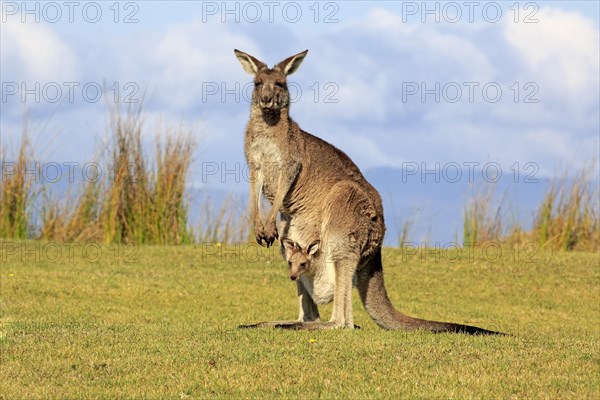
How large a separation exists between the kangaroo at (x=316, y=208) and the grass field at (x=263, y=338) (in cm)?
31

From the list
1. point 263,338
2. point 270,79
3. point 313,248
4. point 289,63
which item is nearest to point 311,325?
point 263,338

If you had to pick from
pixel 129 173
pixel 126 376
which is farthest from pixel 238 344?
pixel 129 173

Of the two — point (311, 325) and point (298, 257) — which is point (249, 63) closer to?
point (298, 257)

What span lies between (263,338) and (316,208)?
1.37 m

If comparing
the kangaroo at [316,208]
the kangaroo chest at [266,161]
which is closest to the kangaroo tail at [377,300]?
the kangaroo at [316,208]

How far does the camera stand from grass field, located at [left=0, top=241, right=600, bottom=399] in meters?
6.44

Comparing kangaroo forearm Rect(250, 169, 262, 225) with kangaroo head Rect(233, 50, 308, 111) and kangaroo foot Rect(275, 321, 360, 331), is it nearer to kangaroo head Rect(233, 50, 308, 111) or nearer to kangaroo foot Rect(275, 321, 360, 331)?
kangaroo head Rect(233, 50, 308, 111)

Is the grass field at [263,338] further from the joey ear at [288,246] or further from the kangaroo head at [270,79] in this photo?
the kangaroo head at [270,79]

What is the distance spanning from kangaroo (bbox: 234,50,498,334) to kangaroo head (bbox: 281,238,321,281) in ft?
0.14

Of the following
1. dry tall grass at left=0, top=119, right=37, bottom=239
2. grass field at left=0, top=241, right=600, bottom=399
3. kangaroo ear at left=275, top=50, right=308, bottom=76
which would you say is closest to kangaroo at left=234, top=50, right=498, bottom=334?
kangaroo ear at left=275, top=50, right=308, bottom=76

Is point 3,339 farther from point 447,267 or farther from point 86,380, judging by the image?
point 447,267

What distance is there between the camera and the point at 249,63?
29.4 feet

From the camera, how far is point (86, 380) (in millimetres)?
6637

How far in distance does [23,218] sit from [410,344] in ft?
37.5
